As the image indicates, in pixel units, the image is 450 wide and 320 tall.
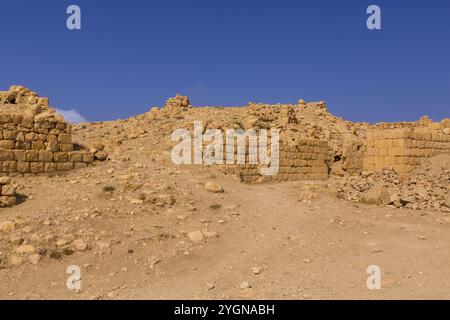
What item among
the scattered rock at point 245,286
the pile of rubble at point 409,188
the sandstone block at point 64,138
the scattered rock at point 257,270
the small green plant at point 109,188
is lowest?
the scattered rock at point 245,286

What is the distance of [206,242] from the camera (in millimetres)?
7949

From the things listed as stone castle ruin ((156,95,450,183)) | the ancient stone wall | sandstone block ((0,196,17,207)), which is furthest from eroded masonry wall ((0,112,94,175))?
stone castle ruin ((156,95,450,183))

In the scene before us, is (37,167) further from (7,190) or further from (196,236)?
(196,236)

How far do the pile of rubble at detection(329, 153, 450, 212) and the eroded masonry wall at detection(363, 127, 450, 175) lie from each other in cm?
32

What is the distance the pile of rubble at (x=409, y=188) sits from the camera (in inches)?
443

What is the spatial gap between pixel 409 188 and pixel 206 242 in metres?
7.85

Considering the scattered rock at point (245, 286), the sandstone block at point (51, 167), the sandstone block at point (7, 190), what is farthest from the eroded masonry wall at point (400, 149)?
the sandstone block at point (7, 190)

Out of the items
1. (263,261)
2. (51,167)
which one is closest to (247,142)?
(51,167)

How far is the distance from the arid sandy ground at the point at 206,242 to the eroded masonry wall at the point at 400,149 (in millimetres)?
5010

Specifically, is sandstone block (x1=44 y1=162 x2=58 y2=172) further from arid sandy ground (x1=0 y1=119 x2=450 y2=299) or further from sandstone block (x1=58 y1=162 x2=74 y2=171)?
arid sandy ground (x1=0 y1=119 x2=450 y2=299)

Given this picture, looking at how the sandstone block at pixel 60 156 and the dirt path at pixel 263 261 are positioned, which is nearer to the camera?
the dirt path at pixel 263 261

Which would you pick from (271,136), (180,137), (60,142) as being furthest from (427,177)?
(60,142)

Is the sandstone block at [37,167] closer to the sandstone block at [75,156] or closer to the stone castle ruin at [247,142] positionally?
the stone castle ruin at [247,142]
